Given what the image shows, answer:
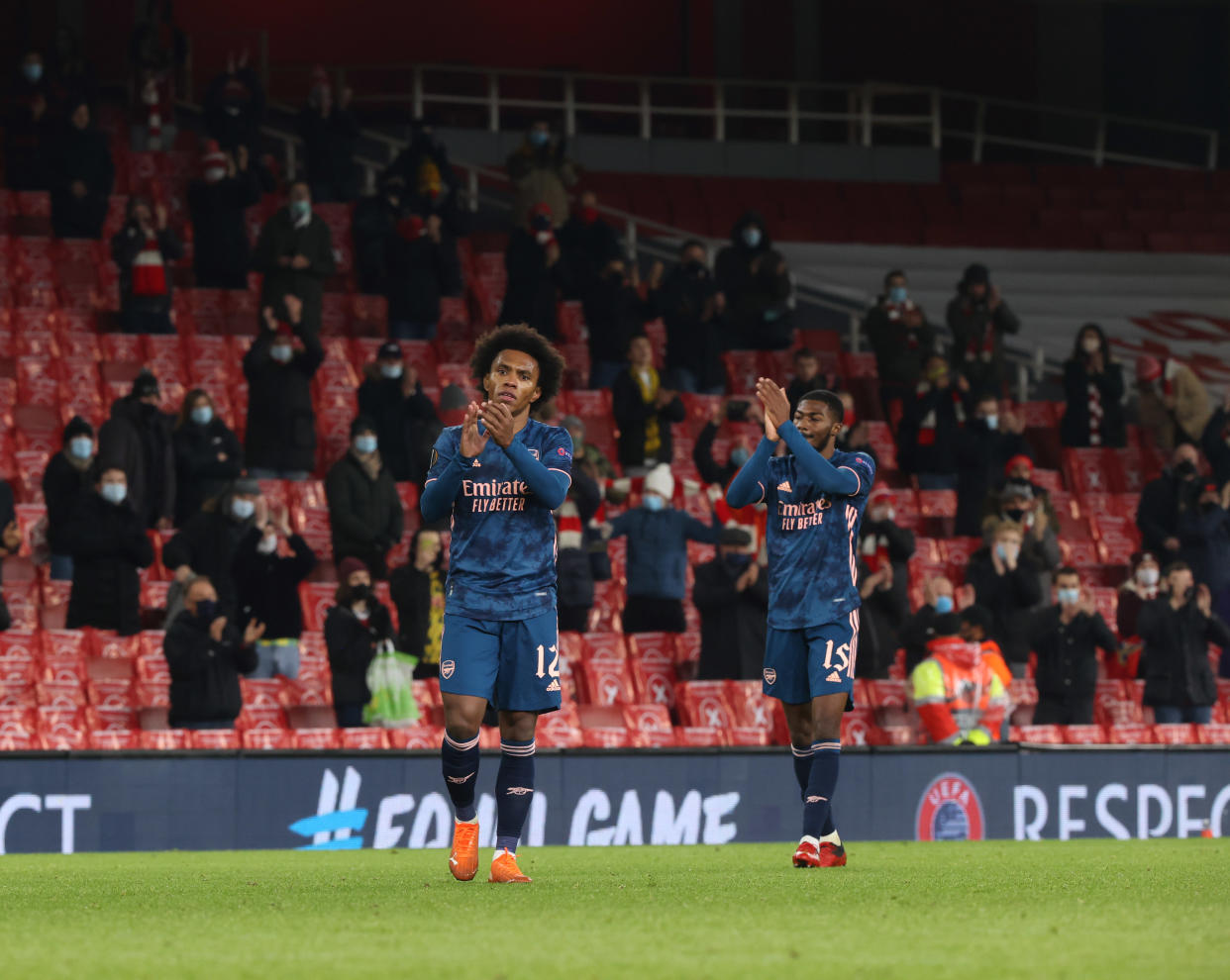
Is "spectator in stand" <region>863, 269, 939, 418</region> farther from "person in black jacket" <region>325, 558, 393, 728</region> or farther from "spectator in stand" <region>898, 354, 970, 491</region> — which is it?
"person in black jacket" <region>325, 558, 393, 728</region>

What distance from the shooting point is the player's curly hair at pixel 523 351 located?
8.13 meters

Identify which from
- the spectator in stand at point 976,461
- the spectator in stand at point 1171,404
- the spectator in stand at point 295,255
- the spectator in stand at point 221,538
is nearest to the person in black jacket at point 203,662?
the spectator in stand at point 221,538

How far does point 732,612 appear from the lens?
619 inches

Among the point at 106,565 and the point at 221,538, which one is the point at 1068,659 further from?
the point at 106,565

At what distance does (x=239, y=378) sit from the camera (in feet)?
62.1

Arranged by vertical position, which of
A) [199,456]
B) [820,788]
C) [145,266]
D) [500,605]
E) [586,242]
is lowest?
[820,788]

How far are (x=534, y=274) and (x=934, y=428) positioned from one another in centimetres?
403

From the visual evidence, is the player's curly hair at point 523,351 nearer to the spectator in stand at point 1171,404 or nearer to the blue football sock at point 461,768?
the blue football sock at point 461,768

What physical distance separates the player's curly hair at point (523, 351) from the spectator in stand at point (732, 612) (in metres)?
7.57

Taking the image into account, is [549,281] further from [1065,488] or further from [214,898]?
[214,898]

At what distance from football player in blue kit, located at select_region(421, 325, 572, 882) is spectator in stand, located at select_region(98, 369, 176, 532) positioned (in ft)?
27.7

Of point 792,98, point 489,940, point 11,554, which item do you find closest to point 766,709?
point 11,554

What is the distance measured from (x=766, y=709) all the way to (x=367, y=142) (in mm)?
11100

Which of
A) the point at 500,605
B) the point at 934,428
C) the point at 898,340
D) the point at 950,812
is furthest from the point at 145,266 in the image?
the point at 500,605
